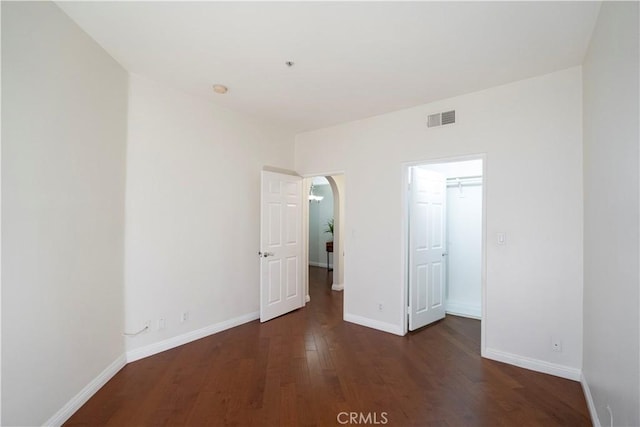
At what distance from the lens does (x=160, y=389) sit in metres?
2.41

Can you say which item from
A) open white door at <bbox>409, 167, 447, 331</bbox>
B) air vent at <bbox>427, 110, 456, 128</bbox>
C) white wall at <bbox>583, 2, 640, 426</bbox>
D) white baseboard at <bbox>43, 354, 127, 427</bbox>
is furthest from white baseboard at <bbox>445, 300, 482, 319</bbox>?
white baseboard at <bbox>43, 354, 127, 427</bbox>

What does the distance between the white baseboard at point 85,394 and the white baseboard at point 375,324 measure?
2630 mm

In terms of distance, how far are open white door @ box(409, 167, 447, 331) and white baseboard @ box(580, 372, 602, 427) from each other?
163 cm

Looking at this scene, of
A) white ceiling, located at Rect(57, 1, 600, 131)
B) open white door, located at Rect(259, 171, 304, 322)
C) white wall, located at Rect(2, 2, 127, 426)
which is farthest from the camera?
open white door, located at Rect(259, 171, 304, 322)

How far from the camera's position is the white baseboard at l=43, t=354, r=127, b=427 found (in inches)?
76.9

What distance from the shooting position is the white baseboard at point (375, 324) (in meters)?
3.62

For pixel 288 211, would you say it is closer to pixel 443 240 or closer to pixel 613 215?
pixel 443 240

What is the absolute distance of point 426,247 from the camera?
394 cm

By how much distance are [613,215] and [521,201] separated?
1.24m

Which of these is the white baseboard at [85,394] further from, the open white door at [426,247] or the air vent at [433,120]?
the air vent at [433,120]

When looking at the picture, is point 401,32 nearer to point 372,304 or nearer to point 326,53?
point 326,53

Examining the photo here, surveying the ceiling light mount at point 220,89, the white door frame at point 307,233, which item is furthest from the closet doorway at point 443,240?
the ceiling light mount at point 220,89

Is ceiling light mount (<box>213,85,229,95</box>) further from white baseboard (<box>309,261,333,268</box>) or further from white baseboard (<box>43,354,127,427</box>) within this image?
white baseboard (<box>309,261,333,268</box>)

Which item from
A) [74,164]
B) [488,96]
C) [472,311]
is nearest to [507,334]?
[472,311]
